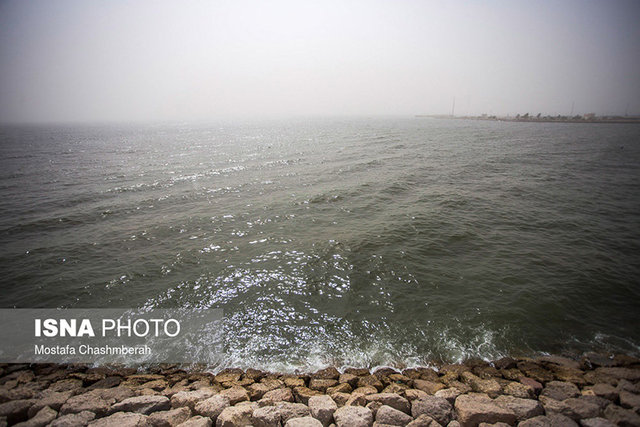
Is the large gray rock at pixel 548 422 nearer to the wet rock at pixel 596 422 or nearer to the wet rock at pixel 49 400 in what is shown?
the wet rock at pixel 596 422

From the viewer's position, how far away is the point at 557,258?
1349 cm

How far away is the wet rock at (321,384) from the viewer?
719 centimetres

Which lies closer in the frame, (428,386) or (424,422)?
(424,422)

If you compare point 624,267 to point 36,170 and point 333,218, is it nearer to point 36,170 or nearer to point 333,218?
point 333,218

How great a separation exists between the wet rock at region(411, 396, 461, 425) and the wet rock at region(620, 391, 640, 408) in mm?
3906

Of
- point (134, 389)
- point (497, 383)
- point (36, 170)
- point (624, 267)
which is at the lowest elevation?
point (134, 389)

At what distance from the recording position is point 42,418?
5.98m

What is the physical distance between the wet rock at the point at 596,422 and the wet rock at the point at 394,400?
138 inches

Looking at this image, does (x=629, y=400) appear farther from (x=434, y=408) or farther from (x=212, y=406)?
(x=212, y=406)

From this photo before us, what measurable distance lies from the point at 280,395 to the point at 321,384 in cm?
122

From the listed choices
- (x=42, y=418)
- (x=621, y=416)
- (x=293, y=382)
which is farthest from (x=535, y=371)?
(x=42, y=418)

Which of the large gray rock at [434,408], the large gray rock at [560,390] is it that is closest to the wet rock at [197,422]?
the large gray rock at [434,408]

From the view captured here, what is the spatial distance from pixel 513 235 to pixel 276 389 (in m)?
16.1

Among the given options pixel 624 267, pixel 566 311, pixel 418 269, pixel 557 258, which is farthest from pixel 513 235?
pixel 418 269
